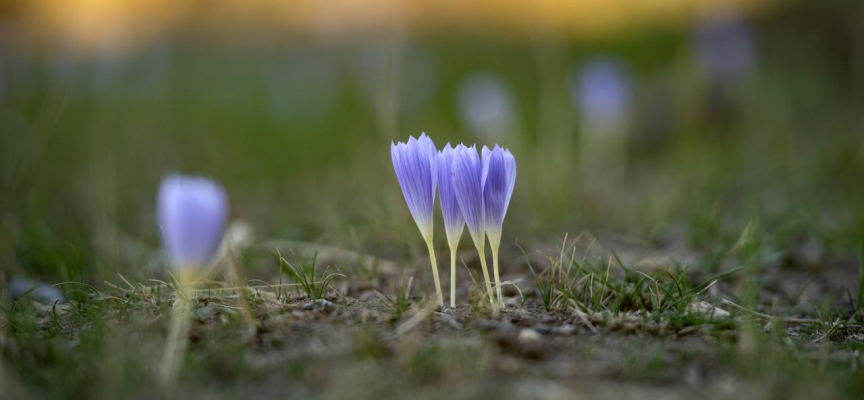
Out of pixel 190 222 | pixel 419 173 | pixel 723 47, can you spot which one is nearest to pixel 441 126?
pixel 723 47

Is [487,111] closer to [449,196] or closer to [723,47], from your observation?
[723,47]

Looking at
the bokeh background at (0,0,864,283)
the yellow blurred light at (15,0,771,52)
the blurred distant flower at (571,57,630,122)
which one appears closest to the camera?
the bokeh background at (0,0,864,283)

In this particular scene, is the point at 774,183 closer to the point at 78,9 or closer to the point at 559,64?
the point at 559,64

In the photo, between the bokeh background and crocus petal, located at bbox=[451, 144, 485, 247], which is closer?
crocus petal, located at bbox=[451, 144, 485, 247]

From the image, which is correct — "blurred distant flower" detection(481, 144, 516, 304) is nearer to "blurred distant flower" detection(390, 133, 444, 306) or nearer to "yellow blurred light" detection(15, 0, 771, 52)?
"blurred distant flower" detection(390, 133, 444, 306)

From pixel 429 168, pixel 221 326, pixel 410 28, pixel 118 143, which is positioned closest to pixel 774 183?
pixel 429 168

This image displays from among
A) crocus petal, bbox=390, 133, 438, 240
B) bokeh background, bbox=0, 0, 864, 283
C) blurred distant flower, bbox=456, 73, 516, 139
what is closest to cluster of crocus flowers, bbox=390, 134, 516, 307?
crocus petal, bbox=390, 133, 438, 240
